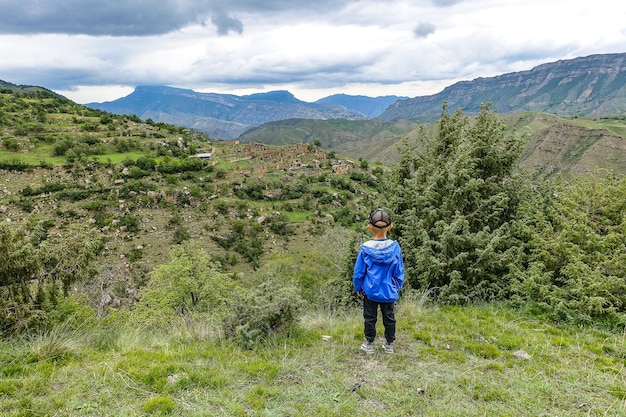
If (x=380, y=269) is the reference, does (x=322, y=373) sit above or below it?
below

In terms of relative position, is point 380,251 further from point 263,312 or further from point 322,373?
point 263,312

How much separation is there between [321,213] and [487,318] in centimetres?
4454

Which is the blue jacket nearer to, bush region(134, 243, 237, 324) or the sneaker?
the sneaker

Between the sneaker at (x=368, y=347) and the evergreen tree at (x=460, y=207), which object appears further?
the evergreen tree at (x=460, y=207)

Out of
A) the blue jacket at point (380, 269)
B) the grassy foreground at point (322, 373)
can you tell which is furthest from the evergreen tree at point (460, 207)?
the blue jacket at point (380, 269)

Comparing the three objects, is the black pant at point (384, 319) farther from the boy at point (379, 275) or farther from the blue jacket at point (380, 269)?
the blue jacket at point (380, 269)

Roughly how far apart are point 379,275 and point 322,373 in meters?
1.69

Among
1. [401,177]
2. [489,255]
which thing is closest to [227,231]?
[401,177]

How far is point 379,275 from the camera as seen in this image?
541 cm

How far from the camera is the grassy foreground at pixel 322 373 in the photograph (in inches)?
163

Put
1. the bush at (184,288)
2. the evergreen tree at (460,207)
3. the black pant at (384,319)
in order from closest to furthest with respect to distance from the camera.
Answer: the black pant at (384,319)
the evergreen tree at (460,207)
the bush at (184,288)

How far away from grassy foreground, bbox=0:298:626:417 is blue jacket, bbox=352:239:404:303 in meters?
1.04

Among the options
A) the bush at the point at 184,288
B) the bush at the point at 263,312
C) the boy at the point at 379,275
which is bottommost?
the bush at the point at 184,288

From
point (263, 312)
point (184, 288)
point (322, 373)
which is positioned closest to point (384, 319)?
point (322, 373)
